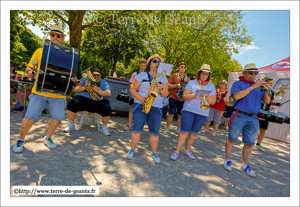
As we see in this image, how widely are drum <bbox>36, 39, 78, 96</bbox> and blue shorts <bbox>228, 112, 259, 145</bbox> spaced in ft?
10.3

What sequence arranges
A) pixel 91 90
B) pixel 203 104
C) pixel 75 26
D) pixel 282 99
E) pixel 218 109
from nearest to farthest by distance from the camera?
pixel 203 104 < pixel 91 90 < pixel 218 109 < pixel 282 99 < pixel 75 26

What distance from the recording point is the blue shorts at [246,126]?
3.28 m

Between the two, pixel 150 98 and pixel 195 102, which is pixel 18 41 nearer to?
pixel 150 98

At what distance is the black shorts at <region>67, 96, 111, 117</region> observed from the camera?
4668 millimetres

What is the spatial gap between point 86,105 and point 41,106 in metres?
1.49

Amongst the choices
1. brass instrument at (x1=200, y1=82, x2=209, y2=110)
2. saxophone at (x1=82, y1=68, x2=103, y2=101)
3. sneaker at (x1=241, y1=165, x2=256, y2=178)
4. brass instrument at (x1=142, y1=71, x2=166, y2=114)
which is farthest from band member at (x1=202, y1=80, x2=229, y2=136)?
saxophone at (x1=82, y1=68, x2=103, y2=101)

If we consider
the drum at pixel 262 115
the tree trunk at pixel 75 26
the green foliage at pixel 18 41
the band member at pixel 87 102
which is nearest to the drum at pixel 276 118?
the drum at pixel 262 115

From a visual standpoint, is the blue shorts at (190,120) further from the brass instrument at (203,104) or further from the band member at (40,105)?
the band member at (40,105)

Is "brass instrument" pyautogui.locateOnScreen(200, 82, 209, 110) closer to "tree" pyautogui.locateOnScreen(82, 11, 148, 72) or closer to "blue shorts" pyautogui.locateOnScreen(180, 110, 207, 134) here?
"blue shorts" pyautogui.locateOnScreen(180, 110, 207, 134)

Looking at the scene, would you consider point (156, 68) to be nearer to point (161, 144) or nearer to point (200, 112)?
point (200, 112)

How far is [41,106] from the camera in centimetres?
325

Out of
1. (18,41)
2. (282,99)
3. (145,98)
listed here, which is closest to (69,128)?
(145,98)

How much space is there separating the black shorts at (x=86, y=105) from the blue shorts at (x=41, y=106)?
129 centimetres
